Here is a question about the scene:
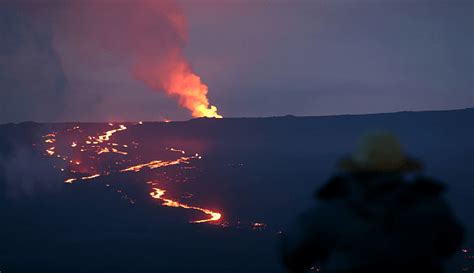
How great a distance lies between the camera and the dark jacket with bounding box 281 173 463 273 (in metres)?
3.36

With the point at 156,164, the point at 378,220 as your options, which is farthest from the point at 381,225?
the point at 156,164

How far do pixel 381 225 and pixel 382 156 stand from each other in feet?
0.86

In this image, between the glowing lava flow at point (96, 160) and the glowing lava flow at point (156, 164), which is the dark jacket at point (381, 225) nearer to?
the glowing lava flow at point (96, 160)

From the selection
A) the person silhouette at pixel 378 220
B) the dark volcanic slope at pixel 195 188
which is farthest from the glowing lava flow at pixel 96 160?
the person silhouette at pixel 378 220

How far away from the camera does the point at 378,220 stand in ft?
11.1

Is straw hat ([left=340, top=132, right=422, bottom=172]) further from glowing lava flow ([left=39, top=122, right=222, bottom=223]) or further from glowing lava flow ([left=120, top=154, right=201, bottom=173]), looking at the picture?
glowing lava flow ([left=120, top=154, right=201, bottom=173])

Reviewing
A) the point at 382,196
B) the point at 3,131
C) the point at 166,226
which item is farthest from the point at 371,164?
the point at 3,131

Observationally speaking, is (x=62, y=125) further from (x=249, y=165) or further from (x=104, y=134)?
(x=249, y=165)

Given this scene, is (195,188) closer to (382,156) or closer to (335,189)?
(335,189)

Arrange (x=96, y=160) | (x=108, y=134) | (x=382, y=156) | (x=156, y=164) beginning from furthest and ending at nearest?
(x=108, y=134) < (x=96, y=160) < (x=156, y=164) < (x=382, y=156)

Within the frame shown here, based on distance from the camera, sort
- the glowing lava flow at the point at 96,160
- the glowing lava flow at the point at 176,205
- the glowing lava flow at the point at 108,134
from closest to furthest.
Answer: the glowing lava flow at the point at 176,205, the glowing lava flow at the point at 96,160, the glowing lava flow at the point at 108,134

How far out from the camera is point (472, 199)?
6481 cm

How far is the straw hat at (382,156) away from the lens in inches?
132

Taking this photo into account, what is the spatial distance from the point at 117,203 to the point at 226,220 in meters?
11.0
